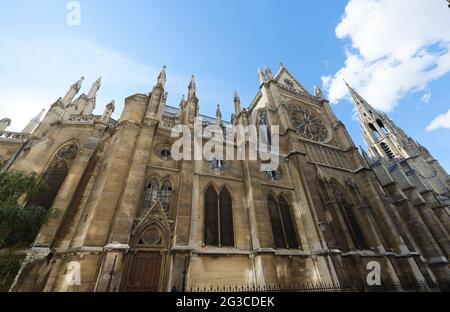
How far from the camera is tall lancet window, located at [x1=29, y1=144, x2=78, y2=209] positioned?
988 cm

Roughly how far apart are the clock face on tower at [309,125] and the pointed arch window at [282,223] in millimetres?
9528

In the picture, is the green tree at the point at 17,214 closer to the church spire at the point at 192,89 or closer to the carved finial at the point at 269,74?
the church spire at the point at 192,89

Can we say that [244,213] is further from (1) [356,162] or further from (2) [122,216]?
(1) [356,162]

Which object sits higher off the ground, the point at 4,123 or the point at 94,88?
the point at 94,88

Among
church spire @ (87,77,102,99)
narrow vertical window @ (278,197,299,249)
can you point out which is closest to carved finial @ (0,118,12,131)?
church spire @ (87,77,102,99)

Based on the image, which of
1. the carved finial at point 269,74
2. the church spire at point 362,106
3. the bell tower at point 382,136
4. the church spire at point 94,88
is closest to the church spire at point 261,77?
Answer: the carved finial at point 269,74

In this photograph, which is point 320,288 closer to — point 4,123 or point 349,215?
point 349,215

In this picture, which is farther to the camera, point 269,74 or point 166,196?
point 269,74

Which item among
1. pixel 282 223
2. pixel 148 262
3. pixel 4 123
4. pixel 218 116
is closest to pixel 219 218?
pixel 148 262

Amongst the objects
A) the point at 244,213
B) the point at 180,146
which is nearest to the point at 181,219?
the point at 244,213

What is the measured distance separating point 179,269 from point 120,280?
2305mm

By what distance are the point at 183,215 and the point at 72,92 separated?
14140mm

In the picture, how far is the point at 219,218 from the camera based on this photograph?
11.6 metres

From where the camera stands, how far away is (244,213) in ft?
40.2
